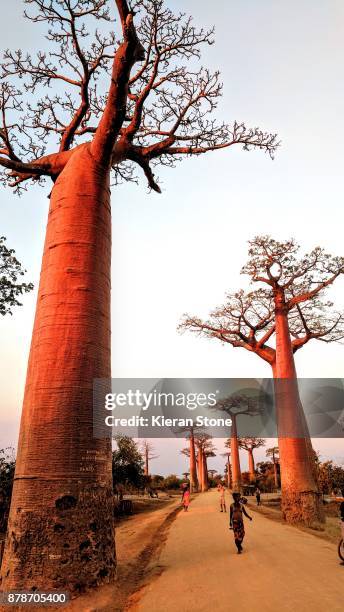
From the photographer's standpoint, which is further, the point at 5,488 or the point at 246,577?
the point at 5,488

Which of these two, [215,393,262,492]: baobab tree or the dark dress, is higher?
[215,393,262,492]: baobab tree

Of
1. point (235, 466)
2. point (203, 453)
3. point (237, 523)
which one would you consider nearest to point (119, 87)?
point (237, 523)

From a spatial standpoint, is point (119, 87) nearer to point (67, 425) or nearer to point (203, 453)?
point (67, 425)

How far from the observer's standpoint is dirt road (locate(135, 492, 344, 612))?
11.1 ft

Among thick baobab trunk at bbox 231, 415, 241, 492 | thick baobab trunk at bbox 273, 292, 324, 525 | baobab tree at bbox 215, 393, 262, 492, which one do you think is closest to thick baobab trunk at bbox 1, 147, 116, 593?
thick baobab trunk at bbox 273, 292, 324, 525

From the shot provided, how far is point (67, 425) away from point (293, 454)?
773cm

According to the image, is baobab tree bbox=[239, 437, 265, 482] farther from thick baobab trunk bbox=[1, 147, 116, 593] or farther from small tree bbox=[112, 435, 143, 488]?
thick baobab trunk bbox=[1, 147, 116, 593]

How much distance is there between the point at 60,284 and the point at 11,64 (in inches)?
173

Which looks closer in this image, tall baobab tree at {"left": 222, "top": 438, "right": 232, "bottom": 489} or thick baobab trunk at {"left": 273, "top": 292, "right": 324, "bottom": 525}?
thick baobab trunk at {"left": 273, "top": 292, "right": 324, "bottom": 525}

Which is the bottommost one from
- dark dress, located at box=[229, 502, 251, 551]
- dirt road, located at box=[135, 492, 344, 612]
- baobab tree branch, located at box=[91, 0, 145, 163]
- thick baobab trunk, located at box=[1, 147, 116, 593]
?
dirt road, located at box=[135, 492, 344, 612]

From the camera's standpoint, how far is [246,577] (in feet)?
13.8

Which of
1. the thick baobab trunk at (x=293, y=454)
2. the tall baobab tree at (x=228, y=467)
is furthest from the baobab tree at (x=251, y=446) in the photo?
the thick baobab trunk at (x=293, y=454)

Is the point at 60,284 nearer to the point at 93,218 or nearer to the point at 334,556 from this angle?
the point at 93,218

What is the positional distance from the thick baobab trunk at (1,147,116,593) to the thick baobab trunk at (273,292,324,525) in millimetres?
7152
